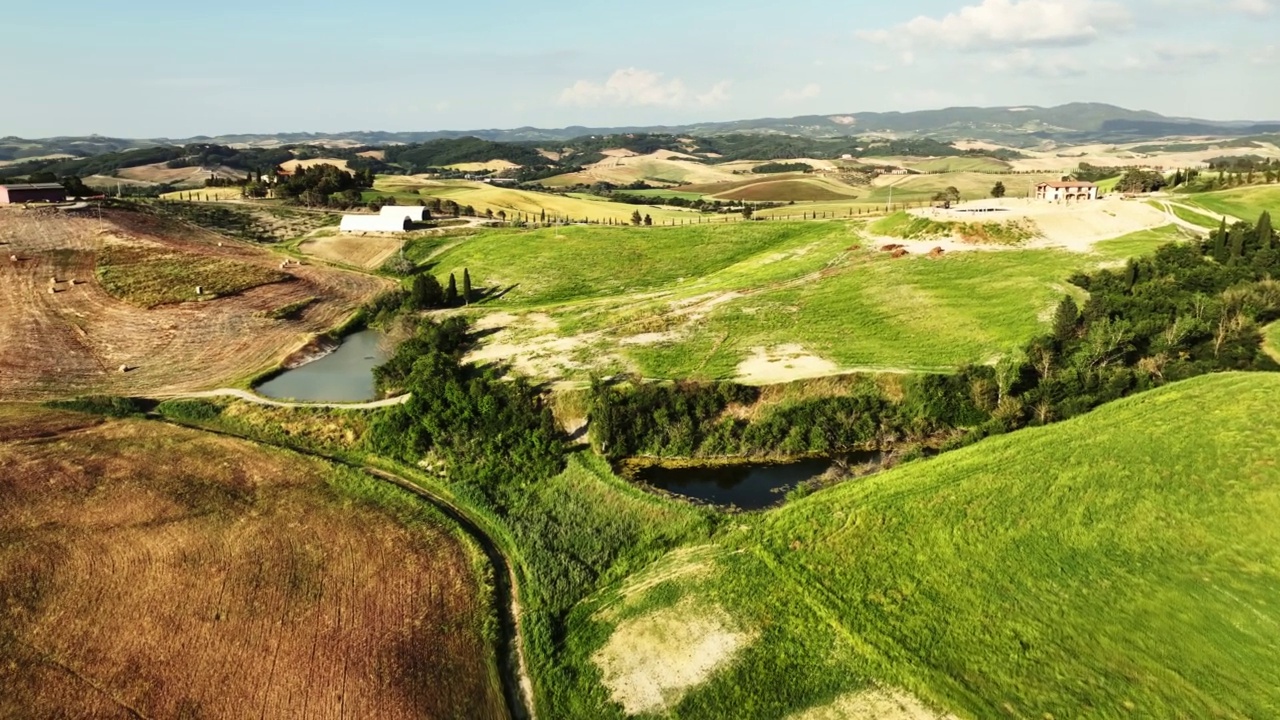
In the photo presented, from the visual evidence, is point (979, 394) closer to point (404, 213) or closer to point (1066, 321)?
point (1066, 321)

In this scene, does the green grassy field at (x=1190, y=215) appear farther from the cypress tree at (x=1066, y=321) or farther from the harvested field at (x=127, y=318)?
the harvested field at (x=127, y=318)

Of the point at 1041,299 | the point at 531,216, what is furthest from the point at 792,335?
the point at 531,216

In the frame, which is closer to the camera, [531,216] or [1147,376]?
[1147,376]

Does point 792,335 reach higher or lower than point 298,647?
higher

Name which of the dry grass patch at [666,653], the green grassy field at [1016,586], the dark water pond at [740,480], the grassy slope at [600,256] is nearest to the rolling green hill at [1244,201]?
the grassy slope at [600,256]

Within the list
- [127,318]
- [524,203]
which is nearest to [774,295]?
[127,318]

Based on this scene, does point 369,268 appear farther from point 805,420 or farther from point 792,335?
point 805,420
